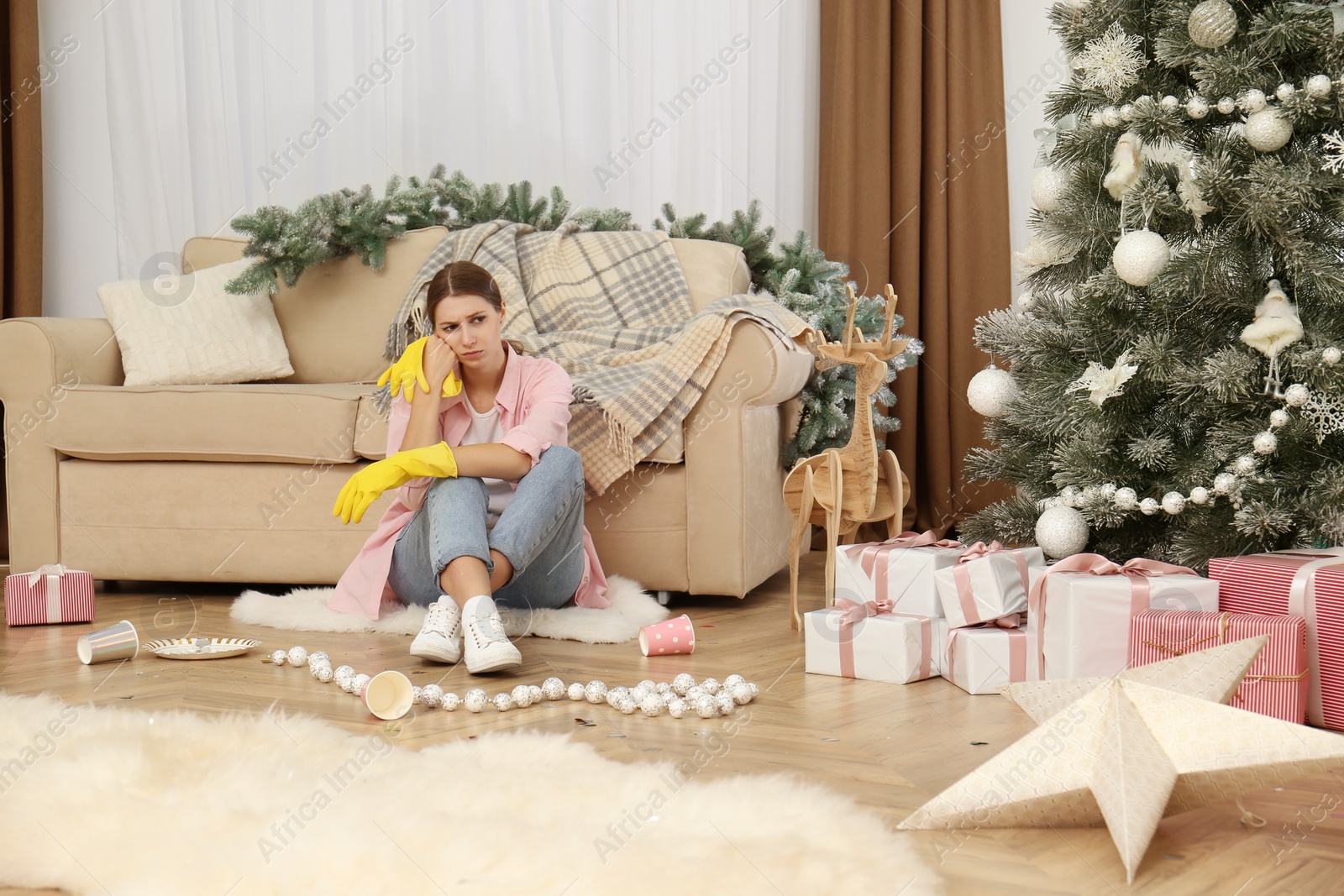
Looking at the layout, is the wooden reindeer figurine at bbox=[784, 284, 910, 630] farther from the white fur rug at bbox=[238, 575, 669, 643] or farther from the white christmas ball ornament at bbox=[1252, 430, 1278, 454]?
the white christmas ball ornament at bbox=[1252, 430, 1278, 454]

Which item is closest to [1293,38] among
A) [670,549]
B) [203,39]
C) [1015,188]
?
[670,549]

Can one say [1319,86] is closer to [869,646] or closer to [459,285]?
[869,646]

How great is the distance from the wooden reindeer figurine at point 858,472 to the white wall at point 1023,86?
1559mm

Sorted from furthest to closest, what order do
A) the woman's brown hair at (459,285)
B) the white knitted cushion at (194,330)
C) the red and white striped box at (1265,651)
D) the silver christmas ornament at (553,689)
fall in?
the white knitted cushion at (194,330)
the woman's brown hair at (459,285)
the silver christmas ornament at (553,689)
the red and white striped box at (1265,651)

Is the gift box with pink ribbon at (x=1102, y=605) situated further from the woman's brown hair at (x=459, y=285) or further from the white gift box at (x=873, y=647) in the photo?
the woman's brown hair at (x=459, y=285)

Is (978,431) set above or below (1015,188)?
below

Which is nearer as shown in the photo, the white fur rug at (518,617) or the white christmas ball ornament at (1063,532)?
the white christmas ball ornament at (1063,532)

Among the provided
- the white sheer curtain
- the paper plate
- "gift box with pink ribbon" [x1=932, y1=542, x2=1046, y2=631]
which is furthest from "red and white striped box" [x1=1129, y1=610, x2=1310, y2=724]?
the white sheer curtain

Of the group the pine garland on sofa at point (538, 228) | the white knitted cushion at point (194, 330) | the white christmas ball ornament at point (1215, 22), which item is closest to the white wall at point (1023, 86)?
the pine garland on sofa at point (538, 228)

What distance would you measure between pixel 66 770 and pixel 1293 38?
2024mm

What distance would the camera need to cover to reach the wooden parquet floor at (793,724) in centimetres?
105

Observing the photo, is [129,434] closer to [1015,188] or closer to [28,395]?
[28,395]

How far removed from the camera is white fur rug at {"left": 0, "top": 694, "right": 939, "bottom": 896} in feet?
3.25

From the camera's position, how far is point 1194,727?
3.62 ft
